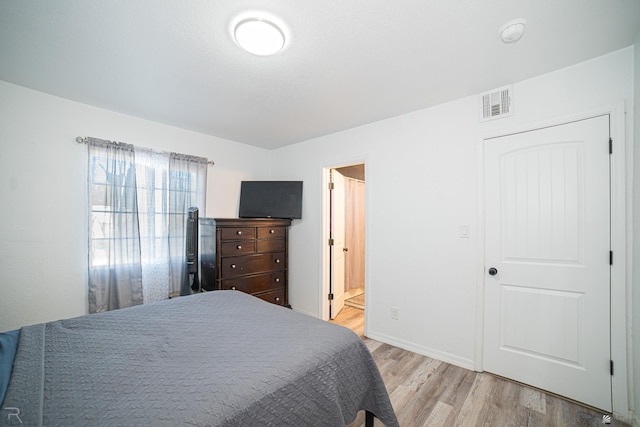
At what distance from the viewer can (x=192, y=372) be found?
3.33 ft

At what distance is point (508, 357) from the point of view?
2105 mm

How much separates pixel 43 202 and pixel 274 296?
8.25 feet

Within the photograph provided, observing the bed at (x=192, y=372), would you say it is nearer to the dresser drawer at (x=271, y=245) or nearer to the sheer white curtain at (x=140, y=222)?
the sheer white curtain at (x=140, y=222)

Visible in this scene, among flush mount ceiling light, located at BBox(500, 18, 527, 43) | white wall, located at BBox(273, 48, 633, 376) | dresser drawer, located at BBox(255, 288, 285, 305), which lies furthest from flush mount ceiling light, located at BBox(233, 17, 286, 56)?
dresser drawer, located at BBox(255, 288, 285, 305)

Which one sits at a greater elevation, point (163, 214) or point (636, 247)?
point (163, 214)

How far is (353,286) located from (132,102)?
3.97 meters

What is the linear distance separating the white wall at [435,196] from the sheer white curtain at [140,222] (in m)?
2.03

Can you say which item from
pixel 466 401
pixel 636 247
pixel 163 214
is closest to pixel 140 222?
pixel 163 214

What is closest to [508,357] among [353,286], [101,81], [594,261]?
[594,261]

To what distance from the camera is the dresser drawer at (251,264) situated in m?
2.93

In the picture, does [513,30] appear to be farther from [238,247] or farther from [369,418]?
[238,247]

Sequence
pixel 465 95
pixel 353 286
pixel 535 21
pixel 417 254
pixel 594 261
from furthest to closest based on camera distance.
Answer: pixel 353 286 < pixel 417 254 < pixel 465 95 < pixel 594 261 < pixel 535 21

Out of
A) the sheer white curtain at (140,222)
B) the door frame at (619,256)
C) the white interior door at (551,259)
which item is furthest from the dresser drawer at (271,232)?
the door frame at (619,256)

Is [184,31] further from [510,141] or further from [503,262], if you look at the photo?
[503,262]
